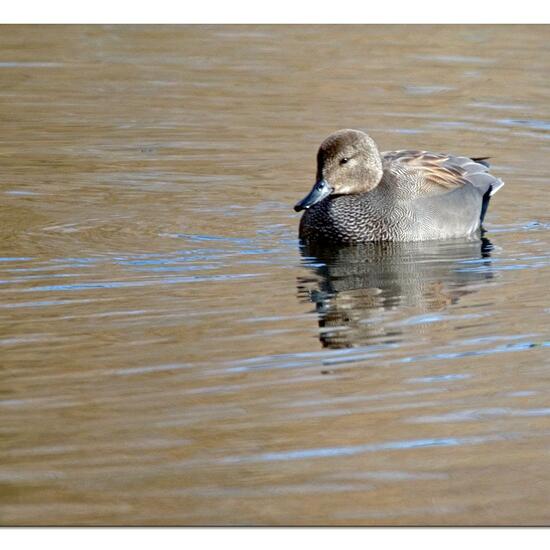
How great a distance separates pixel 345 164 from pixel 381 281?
1401 mm

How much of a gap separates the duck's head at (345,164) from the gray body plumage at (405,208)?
0.35ft

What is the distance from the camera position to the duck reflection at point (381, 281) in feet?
24.5

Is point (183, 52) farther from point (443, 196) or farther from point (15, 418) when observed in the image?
point (15, 418)

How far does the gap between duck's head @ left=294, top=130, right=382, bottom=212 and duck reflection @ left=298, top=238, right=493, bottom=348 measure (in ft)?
1.37

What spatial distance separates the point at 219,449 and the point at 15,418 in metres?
0.92

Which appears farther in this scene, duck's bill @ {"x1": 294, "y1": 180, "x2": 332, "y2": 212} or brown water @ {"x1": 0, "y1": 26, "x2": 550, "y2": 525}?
duck's bill @ {"x1": 294, "y1": 180, "x2": 332, "y2": 212}

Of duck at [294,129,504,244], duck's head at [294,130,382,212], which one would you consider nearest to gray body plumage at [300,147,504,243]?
duck at [294,129,504,244]

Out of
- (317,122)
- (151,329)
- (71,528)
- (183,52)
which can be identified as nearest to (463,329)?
(151,329)

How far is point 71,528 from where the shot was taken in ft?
15.6

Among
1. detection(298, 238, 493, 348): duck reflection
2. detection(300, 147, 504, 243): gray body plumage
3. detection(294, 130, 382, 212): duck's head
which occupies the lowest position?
detection(298, 238, 493, 348): duck reflection

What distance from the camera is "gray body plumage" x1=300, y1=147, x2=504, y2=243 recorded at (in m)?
9.62

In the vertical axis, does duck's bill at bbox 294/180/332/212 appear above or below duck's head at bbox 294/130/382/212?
below

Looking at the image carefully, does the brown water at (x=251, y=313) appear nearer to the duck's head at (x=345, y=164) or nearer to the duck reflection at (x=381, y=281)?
the duck reflection at (x=381, y=281)

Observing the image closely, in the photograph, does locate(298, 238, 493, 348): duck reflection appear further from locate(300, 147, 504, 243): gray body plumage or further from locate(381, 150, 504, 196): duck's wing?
locate(381, 150, 504, 196): duck's wing
